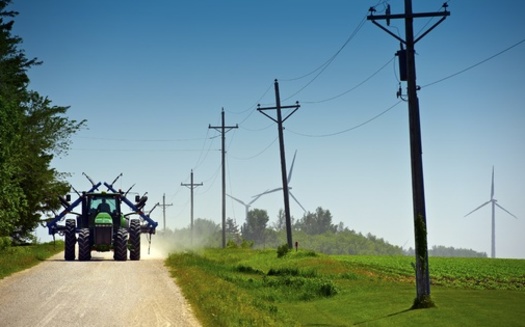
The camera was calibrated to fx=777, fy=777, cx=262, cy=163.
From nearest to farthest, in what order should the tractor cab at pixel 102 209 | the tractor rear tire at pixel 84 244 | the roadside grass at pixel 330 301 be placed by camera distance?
the roadside grass at pixel 330 301, the tractor rear tire at pixel 84 244, the tractor cab at pixel 102 209

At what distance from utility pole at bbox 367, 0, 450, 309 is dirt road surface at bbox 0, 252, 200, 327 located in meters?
7.28

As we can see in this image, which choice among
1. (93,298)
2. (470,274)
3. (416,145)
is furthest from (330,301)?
(470,274)

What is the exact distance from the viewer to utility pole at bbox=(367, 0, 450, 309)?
952 inches

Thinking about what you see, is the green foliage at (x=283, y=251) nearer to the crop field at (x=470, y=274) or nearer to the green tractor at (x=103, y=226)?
the crop field at (x=470, y=274)

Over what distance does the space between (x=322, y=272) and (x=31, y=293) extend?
1857cm

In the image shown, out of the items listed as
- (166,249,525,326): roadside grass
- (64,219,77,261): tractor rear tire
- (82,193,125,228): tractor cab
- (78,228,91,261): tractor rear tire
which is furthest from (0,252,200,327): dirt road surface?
(64,219,77,261): tractor rear tire

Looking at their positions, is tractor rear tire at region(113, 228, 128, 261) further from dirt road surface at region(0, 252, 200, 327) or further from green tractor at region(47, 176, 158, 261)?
dirt road surface at region(0, 252, 200, 327)

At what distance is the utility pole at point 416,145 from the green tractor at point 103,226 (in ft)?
73.8

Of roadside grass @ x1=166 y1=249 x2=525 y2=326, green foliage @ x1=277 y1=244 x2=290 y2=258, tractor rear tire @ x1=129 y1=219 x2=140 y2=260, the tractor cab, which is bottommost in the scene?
roadside grass @ x1=166 y1=249 x2=525 y2=326

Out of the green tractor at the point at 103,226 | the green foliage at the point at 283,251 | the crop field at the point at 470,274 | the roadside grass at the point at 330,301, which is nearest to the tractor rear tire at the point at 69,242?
the green tractor at the point at 103,226

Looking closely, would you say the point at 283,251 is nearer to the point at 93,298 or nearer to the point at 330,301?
the point at 330,301

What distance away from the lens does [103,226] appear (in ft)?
146

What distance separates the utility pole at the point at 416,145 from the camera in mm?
24188

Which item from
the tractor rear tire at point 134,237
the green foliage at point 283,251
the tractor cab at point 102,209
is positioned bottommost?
the green foliage at point 283,251
